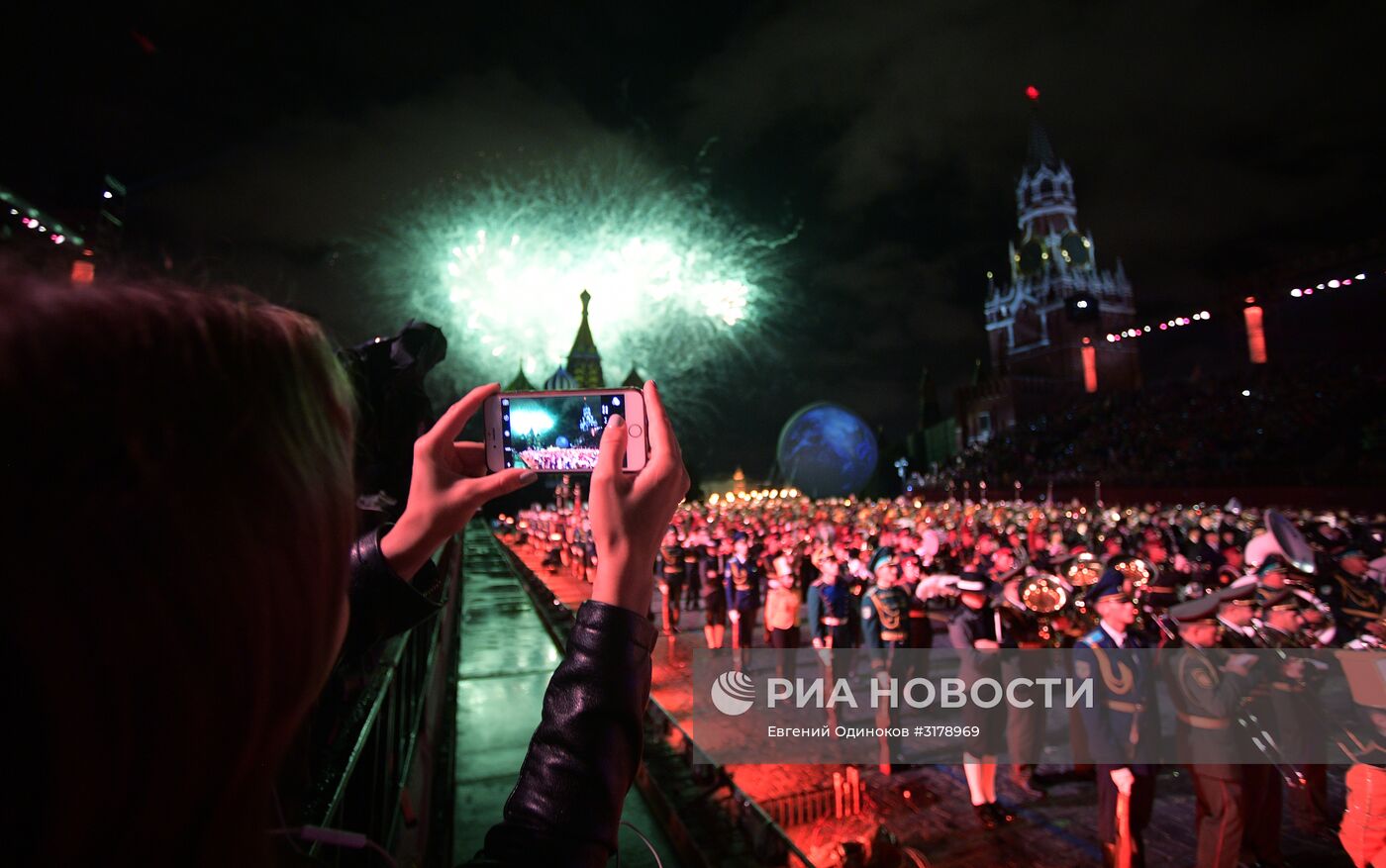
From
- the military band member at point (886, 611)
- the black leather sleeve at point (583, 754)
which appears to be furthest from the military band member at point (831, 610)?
the black leather sleeve at point (583, 754)

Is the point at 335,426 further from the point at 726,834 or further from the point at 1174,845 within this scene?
the point at 1174,845

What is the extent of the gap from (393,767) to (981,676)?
576cm

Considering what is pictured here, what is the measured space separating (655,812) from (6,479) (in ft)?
20.7

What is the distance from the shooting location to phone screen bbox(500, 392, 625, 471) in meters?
1.87

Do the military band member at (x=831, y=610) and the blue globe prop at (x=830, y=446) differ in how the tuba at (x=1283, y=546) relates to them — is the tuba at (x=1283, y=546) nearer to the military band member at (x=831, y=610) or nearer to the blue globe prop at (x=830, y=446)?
the military band member at (x=831, y=610)

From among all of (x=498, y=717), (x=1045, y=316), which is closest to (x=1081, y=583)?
(x=498, y=717)

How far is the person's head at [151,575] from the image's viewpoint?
0.62 m

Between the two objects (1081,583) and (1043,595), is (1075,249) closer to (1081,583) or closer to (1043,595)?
(1081,583)

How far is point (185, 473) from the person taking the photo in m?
0.72

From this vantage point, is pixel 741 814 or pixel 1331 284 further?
pixel 1331 284

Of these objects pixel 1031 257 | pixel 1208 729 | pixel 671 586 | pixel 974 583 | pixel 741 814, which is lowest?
pixel 741 814

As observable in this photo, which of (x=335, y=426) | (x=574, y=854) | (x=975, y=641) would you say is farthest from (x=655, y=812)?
(x=335, y=426)

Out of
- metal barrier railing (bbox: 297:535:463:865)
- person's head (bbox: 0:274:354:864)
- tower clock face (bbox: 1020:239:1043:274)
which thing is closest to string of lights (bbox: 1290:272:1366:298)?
metal barrier railing (bbox: 297:535:463:865)

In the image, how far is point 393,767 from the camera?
4074 mm
